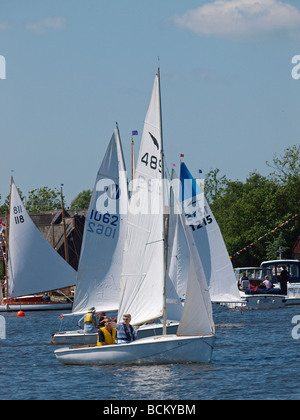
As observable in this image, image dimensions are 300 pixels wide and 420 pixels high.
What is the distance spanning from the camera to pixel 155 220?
88.6ft

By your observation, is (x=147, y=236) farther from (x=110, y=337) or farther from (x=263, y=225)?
(x=263, y=225)

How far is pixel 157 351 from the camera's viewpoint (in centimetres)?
2539

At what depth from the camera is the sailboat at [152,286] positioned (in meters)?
25.4

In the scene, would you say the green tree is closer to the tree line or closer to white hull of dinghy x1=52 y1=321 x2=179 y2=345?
the tree line

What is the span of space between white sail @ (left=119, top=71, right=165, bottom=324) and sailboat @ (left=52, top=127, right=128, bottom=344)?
7.97 meters

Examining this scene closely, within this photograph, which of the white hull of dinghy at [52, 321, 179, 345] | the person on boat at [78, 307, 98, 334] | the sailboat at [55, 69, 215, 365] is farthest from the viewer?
the person on boat at [78, 307, 98, 334]

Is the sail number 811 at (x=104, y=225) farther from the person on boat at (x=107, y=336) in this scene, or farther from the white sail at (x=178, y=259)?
the person on boat at (x=107, y=336)

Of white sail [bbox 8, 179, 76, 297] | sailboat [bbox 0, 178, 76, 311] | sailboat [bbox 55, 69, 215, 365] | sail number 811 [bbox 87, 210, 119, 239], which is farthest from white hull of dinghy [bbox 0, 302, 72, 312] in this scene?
sailboat [bbox 55, 69, 215, 365]

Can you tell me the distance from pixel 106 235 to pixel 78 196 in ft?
502

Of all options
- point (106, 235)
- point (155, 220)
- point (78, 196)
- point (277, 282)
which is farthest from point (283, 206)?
point (78, 196)

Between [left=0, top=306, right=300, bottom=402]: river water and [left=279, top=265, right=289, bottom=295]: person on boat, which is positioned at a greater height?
[left=279, top=265, right=289, bottom=295]: person on boat

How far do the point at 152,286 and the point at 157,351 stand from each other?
2442 millimetres

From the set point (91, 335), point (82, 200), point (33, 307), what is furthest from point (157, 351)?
point (82, 200)

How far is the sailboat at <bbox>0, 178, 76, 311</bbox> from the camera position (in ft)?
177
